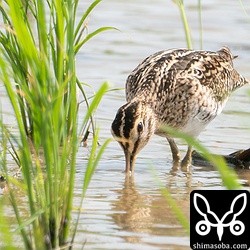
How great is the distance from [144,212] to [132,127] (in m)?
0.83

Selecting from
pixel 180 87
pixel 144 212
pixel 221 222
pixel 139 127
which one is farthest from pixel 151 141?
pixel 221 222

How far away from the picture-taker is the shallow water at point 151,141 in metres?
6.46

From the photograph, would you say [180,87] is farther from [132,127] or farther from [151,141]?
[132,127]

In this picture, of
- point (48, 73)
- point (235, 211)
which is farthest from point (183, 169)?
point (48, 73)

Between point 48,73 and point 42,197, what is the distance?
0.74 m

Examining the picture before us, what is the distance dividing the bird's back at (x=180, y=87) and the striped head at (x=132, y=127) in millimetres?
468

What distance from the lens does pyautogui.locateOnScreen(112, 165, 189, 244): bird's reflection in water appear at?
6.40 meters

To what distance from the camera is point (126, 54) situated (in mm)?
13016

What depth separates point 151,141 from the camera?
9648mm

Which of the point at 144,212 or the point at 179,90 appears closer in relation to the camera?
the point at 144,212

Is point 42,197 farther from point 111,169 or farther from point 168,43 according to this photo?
point 168,43

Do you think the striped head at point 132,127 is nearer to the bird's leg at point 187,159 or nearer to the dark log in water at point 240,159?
the bird's leg at point 187,159

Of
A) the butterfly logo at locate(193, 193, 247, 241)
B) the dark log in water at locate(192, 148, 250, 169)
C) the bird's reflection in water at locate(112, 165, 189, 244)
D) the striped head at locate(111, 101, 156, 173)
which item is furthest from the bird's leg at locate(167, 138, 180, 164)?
the butterfly logo at locate(193, 193, 247, 241)

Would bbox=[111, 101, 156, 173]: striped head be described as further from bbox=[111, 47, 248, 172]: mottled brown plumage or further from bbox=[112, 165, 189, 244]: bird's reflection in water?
bbox=[112, 165, 189, 244]: bird's reflection in water
